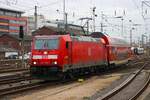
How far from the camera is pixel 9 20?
136750 mm

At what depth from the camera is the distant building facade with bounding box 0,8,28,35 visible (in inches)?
5256

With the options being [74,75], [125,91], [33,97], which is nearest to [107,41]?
[74,75]

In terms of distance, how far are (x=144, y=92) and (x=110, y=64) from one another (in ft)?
58.2

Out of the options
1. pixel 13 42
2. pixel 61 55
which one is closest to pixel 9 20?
pixel 13 42

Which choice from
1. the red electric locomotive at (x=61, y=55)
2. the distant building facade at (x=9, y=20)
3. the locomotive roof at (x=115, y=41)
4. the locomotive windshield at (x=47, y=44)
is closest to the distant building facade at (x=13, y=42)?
the distant building facade at (x=9, y=20)

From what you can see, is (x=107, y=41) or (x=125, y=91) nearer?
(x=125, y=91)

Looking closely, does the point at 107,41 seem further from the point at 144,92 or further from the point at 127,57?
the point at 144,92

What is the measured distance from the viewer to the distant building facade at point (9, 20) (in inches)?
5256

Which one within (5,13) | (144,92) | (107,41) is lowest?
(144,92)

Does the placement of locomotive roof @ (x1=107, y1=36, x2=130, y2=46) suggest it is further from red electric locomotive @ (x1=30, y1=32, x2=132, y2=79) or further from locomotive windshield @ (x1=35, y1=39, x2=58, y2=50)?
locomotive windshield @ (x1=35, y1=39, x2=58, y2=50)

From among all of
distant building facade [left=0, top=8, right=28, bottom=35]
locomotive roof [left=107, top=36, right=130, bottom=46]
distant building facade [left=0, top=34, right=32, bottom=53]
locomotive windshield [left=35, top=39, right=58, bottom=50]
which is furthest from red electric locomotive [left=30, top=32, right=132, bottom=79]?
distant building facade [left=0, top=8, right=28, bottom=35]

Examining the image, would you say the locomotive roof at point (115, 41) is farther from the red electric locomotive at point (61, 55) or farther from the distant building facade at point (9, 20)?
the distant building facade at point (9, 20)

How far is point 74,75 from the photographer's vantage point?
27922 millimetres

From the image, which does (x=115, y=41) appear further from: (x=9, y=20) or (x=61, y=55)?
(x=9, y=20)
